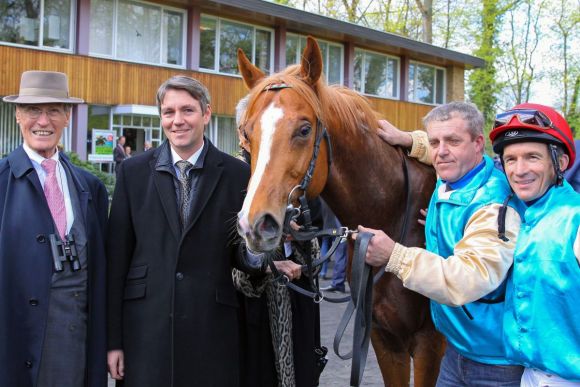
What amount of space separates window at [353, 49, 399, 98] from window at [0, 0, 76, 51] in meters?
11.8

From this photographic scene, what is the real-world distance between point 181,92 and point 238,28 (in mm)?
18559

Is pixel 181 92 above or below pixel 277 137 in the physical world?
above

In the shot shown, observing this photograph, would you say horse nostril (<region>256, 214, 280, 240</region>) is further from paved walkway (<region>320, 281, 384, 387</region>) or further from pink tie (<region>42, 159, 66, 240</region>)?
paved walkway (<region>320, 281, 384, 387</region>)

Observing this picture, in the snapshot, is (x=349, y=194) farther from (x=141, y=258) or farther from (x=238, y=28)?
(x=238, y=28)

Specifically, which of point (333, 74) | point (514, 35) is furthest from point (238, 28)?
point (514, 35)

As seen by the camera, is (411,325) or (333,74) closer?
(411,325)

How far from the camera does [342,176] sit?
290 centimetres

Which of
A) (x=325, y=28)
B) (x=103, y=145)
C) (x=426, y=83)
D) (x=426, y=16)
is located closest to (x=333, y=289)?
(x=103, y=145)

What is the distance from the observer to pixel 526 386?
2164mm

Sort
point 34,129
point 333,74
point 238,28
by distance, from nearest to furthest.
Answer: point 34,129, point 238,28, point 333,74

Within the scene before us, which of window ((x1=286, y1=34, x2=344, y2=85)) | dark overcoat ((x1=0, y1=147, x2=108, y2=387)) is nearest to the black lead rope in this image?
dark overcoat ((x1=0, y1=147, x2=108, y2=387))

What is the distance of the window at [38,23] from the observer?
15719 mm

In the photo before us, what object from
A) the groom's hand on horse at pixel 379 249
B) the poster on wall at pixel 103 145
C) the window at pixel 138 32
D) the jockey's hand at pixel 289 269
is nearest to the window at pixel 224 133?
the window at pixel 138 32

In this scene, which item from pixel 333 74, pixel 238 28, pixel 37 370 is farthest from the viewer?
pixel 333 74
